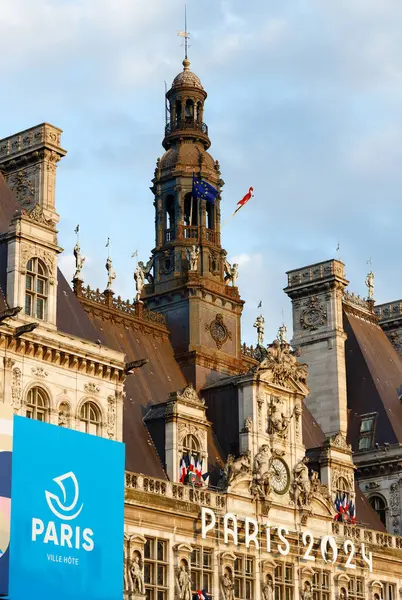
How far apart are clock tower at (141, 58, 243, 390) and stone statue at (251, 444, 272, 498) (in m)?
6.06

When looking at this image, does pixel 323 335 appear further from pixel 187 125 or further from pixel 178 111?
pixel 178 111

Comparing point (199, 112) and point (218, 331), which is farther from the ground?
point (199, 112)

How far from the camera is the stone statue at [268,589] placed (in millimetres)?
70625

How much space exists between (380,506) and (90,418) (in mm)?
26527

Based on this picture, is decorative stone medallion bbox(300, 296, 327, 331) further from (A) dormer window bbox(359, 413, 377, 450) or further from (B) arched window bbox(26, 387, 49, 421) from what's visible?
(B) arched window bbox(26, 387, 49, 421)

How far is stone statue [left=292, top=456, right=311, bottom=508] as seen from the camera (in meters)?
74.2

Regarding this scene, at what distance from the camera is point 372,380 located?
9088cm

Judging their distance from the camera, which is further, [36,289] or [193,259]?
[193,259]

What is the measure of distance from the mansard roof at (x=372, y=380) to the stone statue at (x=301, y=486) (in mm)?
12945

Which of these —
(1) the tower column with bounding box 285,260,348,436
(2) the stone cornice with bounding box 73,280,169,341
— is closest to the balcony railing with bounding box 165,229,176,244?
(2) the stone cornice with bounding box 73,280,169,341

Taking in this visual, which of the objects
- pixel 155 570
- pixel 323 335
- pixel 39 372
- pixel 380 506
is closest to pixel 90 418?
pixel 39 372

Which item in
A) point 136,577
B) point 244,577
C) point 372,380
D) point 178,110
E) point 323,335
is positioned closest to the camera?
point 136,577

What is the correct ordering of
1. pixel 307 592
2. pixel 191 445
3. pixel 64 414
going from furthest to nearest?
pixel 307 592, pixel 191 445, pixel 64 414

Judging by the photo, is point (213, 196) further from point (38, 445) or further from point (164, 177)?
point (38, 445)
